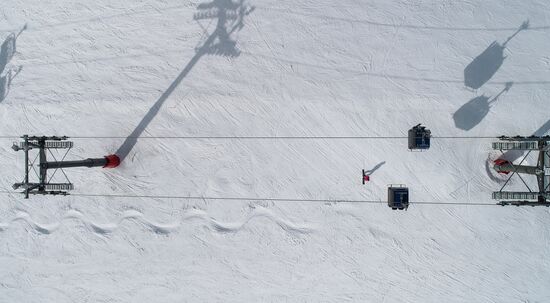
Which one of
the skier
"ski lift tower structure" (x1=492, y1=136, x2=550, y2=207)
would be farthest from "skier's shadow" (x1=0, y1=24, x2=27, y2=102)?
"ski lift tower structure" (x1=492, y1=136, x2=550, y2=207)

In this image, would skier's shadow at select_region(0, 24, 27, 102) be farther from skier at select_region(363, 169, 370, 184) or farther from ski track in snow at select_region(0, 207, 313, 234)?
skier at select_region(363, 169, 370, 184)

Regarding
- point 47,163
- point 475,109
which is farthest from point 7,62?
point 475,109

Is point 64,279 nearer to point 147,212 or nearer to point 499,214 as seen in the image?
point 147,212

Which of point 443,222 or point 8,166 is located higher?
point 8,166

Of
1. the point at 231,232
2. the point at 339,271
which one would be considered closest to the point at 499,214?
the point at 339,271

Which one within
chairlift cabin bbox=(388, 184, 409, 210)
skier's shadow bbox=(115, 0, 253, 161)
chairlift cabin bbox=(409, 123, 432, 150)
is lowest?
chairlift cabin bbox=(388, 184, 409, 210)
